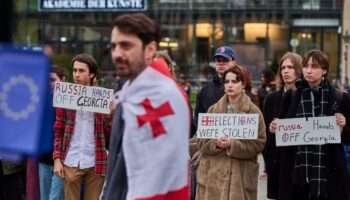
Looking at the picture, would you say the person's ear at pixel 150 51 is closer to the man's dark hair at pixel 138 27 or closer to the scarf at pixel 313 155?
the man's dark hair at pixel 138 27

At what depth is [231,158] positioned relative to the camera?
6.99 metres

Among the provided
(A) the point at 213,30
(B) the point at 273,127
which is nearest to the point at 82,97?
(B) the point at 273,127

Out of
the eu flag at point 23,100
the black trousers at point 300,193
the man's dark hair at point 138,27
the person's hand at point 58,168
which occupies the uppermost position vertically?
the man's dark hair at point 138,27

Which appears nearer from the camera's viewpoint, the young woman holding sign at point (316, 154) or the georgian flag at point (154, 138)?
the georgian flag at point (154, 138)

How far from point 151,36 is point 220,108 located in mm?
3264

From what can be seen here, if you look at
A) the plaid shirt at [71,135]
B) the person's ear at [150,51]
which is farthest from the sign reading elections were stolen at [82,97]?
the person's ear at [150,51]

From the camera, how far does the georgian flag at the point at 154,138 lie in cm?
391

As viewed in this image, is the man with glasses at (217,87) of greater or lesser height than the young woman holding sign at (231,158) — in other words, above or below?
above

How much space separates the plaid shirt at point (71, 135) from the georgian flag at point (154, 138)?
10.7 ft

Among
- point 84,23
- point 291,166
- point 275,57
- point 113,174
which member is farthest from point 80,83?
point 84,23

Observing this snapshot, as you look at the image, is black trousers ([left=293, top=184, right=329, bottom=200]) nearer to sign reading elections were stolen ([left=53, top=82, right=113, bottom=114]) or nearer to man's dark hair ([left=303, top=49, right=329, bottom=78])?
man's dark hair ([left=303, top=49, right=329, bottom=78])

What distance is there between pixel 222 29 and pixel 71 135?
31.0m

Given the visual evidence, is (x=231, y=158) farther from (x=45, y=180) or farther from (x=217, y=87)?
(x=45, y=180)

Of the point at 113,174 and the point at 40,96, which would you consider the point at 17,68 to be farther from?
the point at 113,174
